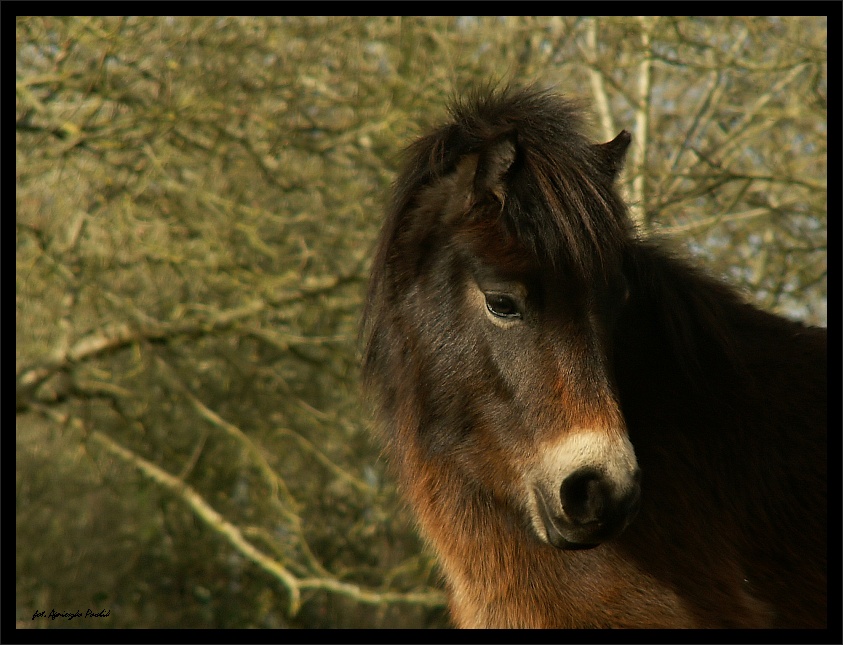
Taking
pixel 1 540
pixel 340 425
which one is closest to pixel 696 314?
pixel 1 540

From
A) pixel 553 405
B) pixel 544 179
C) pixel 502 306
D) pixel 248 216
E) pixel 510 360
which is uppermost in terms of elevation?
pixel 248 216

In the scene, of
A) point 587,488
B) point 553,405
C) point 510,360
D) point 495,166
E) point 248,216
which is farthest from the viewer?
point 248,216

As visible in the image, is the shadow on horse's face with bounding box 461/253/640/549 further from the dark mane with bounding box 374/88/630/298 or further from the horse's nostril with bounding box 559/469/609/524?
the dark mane with bounding box 374/88/630/298

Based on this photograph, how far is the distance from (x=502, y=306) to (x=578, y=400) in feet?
1.40

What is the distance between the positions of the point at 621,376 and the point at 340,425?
5.47 m

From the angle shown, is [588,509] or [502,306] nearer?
[588,509]

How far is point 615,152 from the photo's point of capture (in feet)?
9.54

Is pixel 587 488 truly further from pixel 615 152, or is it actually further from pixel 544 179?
pixel 615 152

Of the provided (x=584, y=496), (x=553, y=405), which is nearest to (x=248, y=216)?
(x=553, y=405)

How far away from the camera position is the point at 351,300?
7.40 meters

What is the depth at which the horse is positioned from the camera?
251cm

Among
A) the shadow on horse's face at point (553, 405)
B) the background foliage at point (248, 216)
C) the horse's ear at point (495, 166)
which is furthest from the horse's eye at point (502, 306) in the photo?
the background foliage at point (248, 216)

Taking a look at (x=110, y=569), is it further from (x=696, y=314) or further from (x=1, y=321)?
(x=696, y=314)

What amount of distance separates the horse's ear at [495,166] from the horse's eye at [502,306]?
338mm
